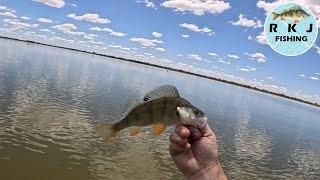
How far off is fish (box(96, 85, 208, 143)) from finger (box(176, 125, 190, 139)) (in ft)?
0.41

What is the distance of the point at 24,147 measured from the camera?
2983 cm

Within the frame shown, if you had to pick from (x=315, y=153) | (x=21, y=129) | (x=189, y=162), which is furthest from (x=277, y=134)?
(x=189, y=162)

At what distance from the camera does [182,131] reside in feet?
15.5

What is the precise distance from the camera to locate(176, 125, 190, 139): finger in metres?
4.67

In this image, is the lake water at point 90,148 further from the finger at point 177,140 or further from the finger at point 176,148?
the finger at point 177,140

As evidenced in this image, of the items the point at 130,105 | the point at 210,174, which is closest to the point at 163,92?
the point at 130,105

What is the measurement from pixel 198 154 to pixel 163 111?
44.7 inches

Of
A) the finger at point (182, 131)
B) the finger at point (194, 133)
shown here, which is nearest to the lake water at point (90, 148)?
the finger at point (194, 133)

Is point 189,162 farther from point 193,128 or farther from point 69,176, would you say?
point 69,176

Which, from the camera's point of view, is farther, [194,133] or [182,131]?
[194,133]

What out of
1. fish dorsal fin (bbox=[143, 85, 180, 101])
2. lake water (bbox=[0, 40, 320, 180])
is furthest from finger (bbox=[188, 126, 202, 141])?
lake water (bbox=[0, 40, 320, 180])

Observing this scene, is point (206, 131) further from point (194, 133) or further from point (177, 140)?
point (177, 140)

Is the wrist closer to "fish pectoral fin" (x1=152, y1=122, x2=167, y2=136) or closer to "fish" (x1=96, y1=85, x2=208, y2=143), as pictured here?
"fish" (x1=96, y1=85, x2=208, y2=143)

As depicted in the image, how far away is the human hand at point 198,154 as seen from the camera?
203 inches
